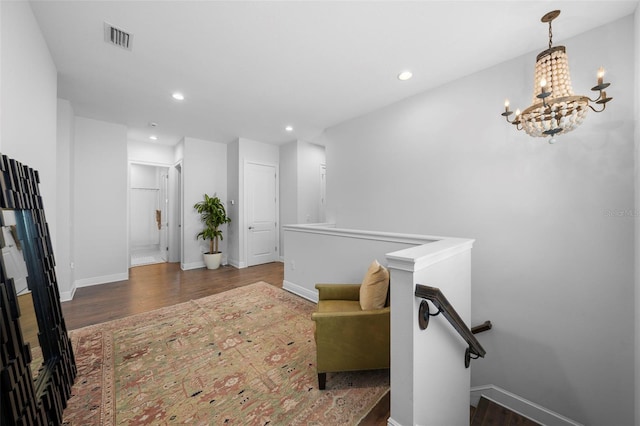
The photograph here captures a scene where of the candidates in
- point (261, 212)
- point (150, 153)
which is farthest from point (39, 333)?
point (150, 153)

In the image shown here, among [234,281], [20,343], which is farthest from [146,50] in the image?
[234,281]

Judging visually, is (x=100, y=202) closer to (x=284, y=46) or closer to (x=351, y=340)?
(x=284, y=46)

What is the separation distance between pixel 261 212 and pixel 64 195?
10.8 feet

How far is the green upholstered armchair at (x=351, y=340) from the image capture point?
181 centimetres

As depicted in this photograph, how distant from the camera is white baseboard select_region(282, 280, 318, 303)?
3508mm

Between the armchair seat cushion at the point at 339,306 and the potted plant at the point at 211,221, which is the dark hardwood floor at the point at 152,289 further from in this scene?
the armchair seat cushion at the point at 339,306

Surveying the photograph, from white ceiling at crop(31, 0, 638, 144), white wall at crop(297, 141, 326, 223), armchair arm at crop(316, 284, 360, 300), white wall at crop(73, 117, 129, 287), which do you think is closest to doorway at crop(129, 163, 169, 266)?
white wall at crop(73, 117, 129, 287)

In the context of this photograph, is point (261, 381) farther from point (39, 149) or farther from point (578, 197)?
point (578, 197)

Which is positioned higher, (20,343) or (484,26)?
(484,26)

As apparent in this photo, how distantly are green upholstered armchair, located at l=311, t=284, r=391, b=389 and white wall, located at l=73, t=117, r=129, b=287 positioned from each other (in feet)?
15.1

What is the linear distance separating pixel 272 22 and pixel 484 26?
184 cm

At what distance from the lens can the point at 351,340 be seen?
1822 mm

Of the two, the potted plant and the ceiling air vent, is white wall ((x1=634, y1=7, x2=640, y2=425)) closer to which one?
the ceiling air vent

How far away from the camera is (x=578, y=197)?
214 cm
